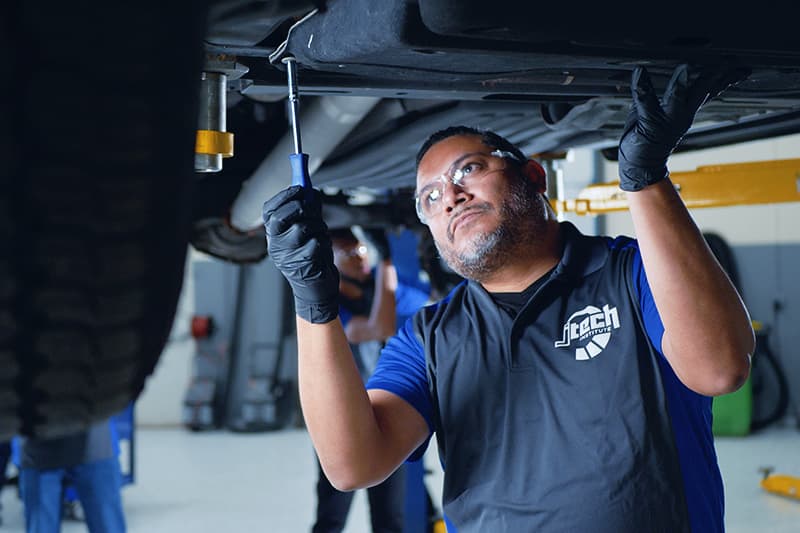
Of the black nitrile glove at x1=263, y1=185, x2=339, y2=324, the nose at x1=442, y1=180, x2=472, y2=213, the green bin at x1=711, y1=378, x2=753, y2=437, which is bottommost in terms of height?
the green bin at x1=711, y1=378, x2=753, y2=437

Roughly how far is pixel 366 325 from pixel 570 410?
211 centimetres

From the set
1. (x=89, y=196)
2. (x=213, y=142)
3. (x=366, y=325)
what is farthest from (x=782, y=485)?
(x=89, y=196)

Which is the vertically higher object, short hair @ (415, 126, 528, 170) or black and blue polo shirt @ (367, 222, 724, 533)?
short hair @ (415, 126, 528, 170)

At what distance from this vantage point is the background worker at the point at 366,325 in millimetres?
3168

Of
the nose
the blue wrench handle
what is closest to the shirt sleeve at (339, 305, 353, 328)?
the nose

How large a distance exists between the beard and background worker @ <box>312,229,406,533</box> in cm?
173

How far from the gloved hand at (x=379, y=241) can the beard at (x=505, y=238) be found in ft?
7.03

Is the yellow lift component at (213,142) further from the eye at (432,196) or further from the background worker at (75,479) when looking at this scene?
the background worker at (75,479)

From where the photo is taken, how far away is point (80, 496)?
305 centimetres

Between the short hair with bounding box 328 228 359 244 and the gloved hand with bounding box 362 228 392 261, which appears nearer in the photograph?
the short hair with bounding box 328 228 359 244

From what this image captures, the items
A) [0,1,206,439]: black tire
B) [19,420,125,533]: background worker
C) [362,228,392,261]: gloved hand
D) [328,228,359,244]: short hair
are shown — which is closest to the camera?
[0,1,206,439]: black tire

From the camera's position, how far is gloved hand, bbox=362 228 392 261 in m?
3.67

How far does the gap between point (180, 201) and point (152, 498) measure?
453 centimetres

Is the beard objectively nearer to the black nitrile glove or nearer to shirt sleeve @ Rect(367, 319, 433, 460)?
shirt sleeve @ Rect(367, 319, 433, 460)
